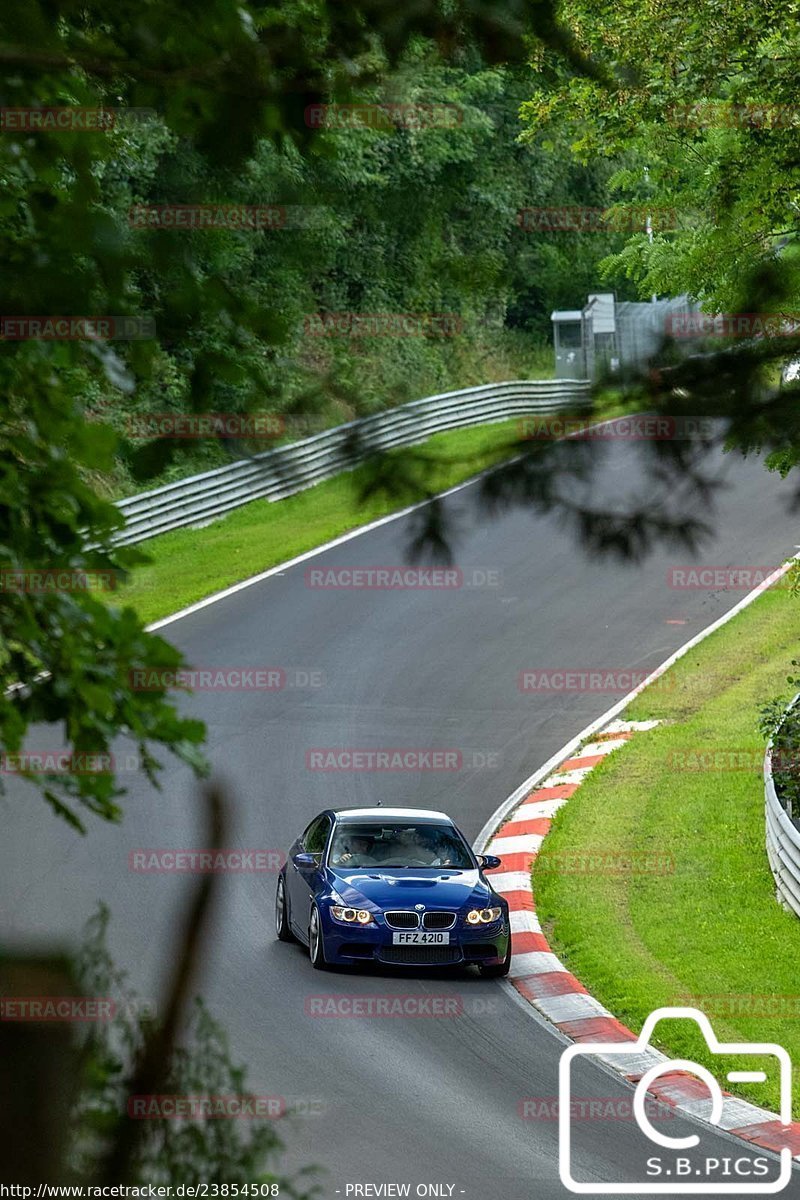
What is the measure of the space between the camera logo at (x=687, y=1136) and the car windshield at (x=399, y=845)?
9.36ft

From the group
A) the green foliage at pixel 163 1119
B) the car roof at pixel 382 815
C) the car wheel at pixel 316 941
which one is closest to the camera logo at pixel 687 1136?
the car wheel at pixel 316 941

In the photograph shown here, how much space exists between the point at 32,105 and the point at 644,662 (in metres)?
22.6

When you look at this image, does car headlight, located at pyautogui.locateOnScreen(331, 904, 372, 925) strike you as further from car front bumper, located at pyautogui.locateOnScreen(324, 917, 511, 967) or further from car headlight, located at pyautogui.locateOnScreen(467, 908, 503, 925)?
car headlight, located at pyautogui.locateOnScreen(467, 908, 503, 925)

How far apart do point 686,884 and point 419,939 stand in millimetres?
3868

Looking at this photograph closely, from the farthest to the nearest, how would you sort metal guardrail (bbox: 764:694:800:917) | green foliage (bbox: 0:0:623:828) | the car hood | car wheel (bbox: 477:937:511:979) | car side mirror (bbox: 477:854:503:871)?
metal guardrail (bbox: 764:694:800:917) < car side mirror (bbox: 477:854:503:871) < car wheel (bbox: 477:937:511:979) < the car hood < green foliage (bbox: 0:0:623:828)

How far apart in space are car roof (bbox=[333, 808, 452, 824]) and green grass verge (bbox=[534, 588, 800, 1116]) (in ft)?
5.54

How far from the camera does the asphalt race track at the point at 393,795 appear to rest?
9898 mm

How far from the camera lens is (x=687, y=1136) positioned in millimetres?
10148

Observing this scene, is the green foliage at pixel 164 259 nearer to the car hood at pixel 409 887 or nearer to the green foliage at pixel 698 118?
the car hood at pixel 409 887

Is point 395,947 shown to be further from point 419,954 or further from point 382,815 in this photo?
point 382,815

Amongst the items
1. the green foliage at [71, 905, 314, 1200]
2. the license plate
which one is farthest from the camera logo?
the green foliage at [71, 905, 314, 1200]

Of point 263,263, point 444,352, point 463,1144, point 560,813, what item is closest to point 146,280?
point 263,263

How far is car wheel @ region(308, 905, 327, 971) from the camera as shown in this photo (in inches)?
546

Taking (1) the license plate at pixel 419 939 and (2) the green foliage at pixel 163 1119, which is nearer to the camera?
(2) the green foliage at pixel 163 1119
